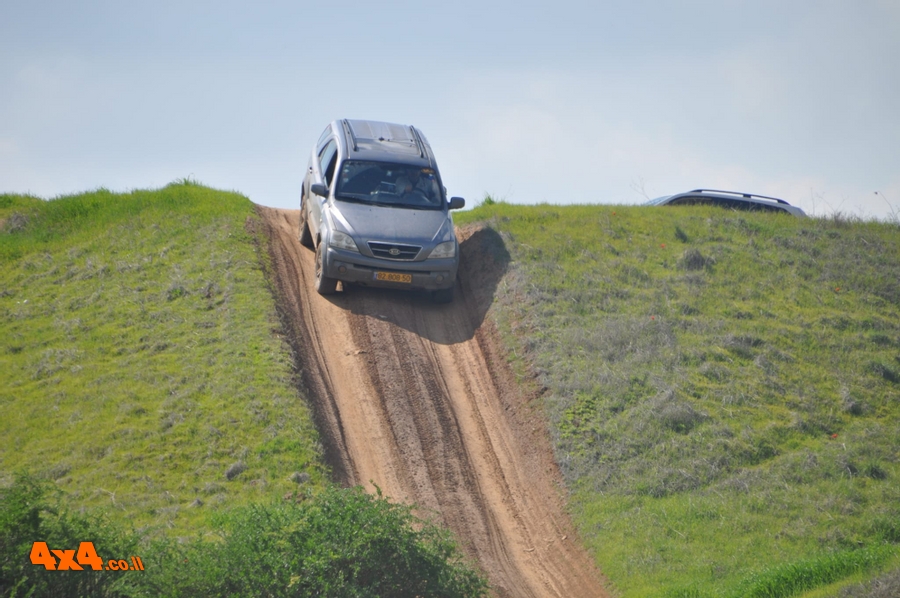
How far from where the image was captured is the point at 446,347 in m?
13.6

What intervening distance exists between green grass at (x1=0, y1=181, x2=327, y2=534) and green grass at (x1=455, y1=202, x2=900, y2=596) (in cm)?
392

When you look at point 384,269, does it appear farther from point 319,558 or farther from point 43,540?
point 43,540

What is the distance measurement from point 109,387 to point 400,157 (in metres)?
6.18

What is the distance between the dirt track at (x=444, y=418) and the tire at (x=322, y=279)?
0.20 meters

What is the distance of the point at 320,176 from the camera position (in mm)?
15047

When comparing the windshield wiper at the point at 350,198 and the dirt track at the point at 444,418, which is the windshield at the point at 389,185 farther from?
the dirt track at the point at 444,418

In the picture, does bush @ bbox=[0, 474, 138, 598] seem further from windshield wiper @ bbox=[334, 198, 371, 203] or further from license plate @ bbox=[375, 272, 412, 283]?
windshield wiper @ bbox=[334, 198, 371, 203]

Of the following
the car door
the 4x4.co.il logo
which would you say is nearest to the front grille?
the car door

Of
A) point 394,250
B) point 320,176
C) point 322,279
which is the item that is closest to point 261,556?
point 394,250

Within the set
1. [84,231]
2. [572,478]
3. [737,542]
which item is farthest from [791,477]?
[84,231]

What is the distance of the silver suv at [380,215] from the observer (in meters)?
13.5

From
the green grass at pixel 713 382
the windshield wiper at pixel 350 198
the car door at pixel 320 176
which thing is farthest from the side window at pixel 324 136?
the green grass at pixel 713 382

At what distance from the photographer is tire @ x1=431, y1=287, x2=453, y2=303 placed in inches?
569

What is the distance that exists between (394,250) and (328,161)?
2.58 meters
